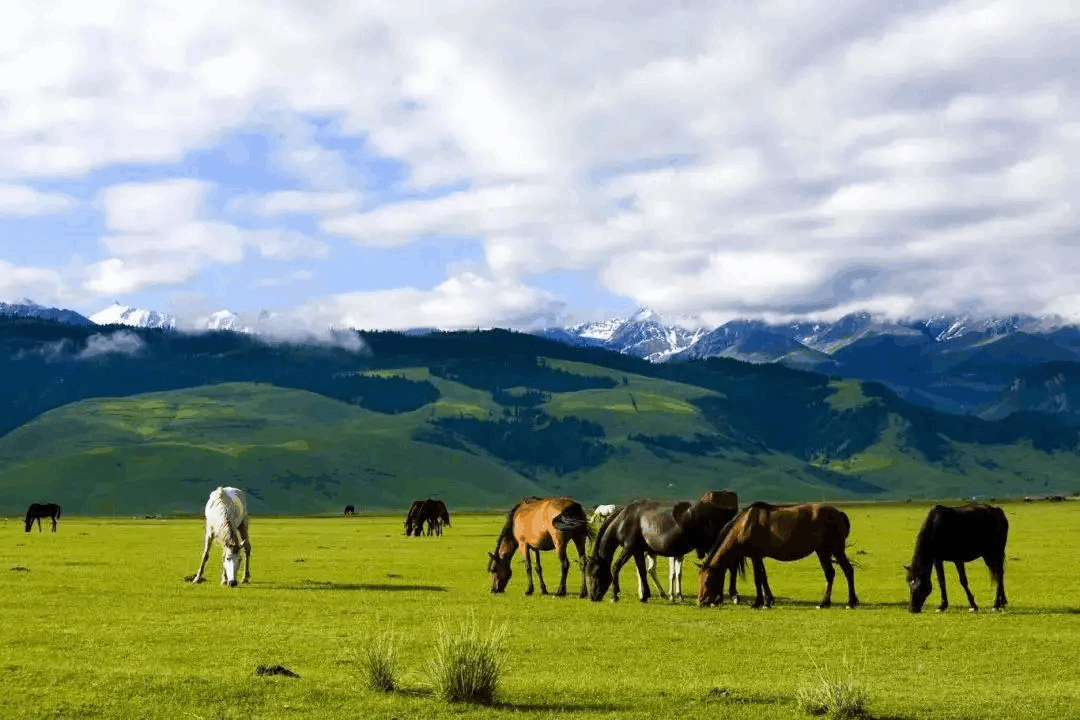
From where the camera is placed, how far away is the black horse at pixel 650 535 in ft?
108

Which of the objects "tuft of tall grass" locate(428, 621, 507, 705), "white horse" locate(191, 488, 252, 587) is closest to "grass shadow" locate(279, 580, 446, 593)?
"white horse" locate(191, 488, 252, 587)

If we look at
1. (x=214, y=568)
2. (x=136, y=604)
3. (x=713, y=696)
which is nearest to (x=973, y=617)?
(x=713, y=696)

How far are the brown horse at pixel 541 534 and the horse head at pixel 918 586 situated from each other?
9227 mm

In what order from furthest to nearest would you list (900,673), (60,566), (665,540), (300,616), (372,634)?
1. (60,566)
2. (665,540)
3. (300,616)
4. (372,634)
5. (900,673)

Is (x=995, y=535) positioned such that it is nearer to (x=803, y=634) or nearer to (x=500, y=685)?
(x=803, y=634)

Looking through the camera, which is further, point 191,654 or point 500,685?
point 191,654

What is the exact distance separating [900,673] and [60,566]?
34.5m

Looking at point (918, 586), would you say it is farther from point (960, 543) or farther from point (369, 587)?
point (369, 587)

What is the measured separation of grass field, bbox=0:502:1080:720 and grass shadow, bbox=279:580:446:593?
0.37 feet

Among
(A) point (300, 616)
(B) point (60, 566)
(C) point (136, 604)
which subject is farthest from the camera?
(B) point (60, 566)

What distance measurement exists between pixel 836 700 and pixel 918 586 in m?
14.8

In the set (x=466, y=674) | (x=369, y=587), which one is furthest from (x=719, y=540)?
(x=466, y=674)

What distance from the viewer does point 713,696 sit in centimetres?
1809

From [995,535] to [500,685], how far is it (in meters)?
18.6
